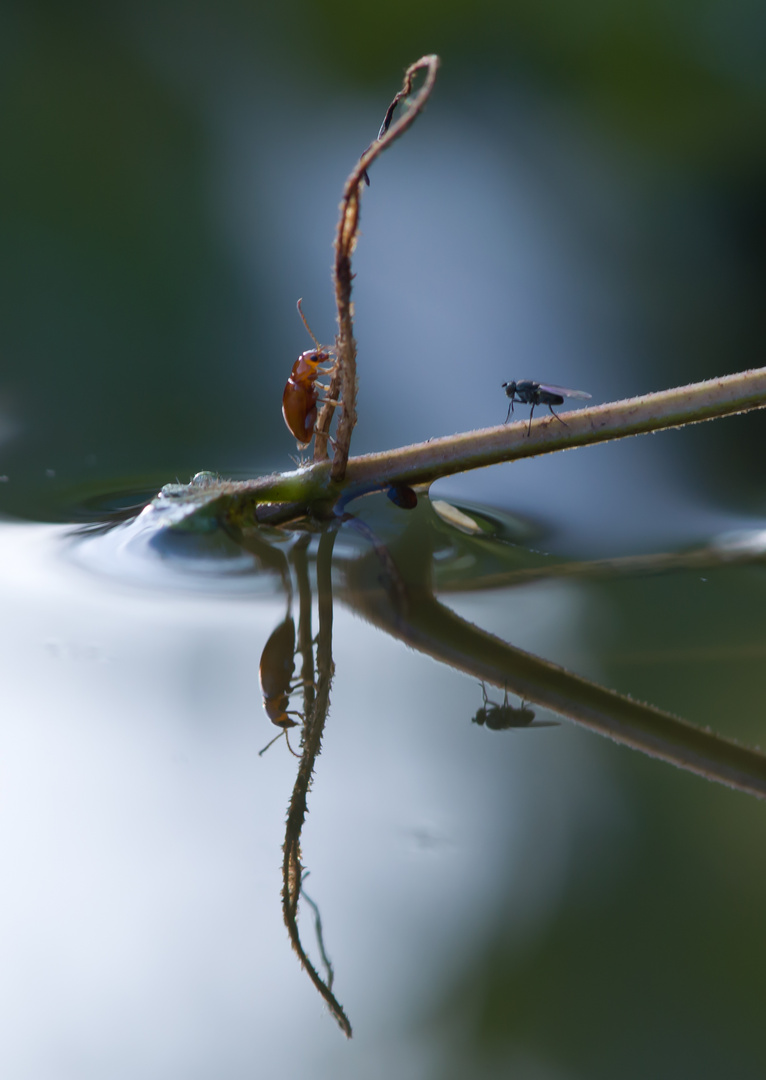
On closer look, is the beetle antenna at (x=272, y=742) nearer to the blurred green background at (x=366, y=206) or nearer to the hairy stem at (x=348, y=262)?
Result: the hairy stem at (x=348, y=262)

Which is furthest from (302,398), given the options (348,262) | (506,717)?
(506,717)

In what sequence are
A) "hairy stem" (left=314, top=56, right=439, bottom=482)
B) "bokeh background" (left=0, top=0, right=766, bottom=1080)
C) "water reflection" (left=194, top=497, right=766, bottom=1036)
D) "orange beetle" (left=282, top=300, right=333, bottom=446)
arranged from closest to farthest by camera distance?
"bokeh background" (left=0, top=0, right=766, bottom=1080) < "water reflection" (left=194, top=497, right=766, bottom=1036) < "hairy stem" (left=314, top=56, right=439, bottom=482) < "orange beetle" (left=282, top=300, right=333, bottom=446)

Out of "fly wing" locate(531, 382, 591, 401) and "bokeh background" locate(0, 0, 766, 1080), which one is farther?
"fly wing" locate(531, 382, 591, 401)

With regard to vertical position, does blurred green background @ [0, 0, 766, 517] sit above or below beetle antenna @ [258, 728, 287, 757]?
above

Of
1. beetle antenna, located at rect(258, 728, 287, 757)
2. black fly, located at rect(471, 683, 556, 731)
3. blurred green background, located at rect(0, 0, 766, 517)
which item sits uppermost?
blurred green background, located at rect(0, 0, 766, 517)

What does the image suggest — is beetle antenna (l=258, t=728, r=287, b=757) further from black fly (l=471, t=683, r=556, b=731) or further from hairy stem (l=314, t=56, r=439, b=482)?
hairy stem (l=314, t=56, r=439, b=482)

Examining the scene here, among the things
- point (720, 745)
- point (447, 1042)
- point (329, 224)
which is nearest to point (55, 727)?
point (447, 1042)

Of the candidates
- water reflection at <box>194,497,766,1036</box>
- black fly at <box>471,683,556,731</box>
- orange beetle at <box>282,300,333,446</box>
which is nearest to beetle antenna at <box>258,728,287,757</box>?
water reflection at <box>194,497,766,1036</box>
